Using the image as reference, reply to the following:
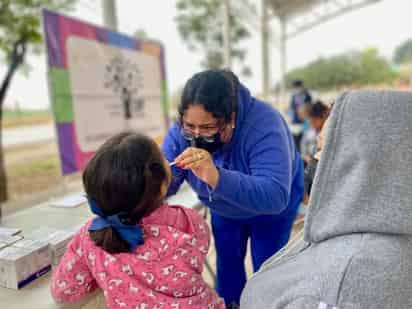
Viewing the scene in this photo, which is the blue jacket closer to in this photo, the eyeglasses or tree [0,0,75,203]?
the eyeglasses

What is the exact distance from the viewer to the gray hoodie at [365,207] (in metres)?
0.46

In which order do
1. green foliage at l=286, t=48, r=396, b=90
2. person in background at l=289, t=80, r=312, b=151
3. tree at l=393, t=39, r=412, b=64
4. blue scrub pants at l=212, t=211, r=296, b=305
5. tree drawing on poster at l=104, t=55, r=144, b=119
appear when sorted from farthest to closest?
green foliage at l=286, t=48, r=396, b=90 → tree at l=393, t=39, r=412, b=64 → person in background at l=289, t=80, r=312, b=151 → tree drawing on poster at l=104, t=55, r=144, b=119 → blue scrub pants at l=212, t=211, r=296, b=305

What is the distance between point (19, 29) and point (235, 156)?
208cm

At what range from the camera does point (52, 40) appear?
5.80 feet

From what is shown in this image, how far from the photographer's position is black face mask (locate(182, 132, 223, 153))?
97 cm

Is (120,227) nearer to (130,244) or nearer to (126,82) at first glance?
(130,244)

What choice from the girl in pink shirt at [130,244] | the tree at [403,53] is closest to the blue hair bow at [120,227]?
the girl in pink shirt at [130,244]

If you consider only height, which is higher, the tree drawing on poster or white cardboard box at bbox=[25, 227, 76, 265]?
the tree drawing on poster

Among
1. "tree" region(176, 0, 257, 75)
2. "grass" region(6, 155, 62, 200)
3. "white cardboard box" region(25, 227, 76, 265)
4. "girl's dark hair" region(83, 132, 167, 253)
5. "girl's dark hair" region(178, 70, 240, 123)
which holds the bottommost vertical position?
Answer: "grass" region(6, 155, 62, 200)

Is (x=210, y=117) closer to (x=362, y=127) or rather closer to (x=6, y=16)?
(x=362, y=127)

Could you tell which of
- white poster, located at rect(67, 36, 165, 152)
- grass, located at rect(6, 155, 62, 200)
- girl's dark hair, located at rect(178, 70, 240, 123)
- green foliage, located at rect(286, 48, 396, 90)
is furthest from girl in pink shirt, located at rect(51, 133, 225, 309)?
green foliage, located at rect(286, 48, 396, 90)

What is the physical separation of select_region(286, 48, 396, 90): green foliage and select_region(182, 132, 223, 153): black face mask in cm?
490

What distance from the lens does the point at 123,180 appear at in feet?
2.11

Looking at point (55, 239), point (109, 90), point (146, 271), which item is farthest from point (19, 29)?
point (146, 271)
